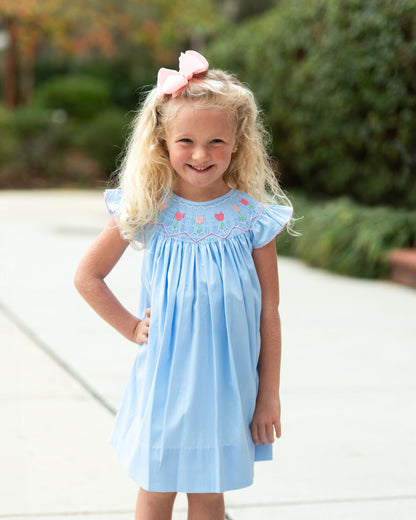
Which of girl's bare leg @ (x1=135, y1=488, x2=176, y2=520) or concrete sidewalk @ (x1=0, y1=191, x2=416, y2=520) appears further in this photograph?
concrete sidewalk @ (x1=0, y1=191, x2=416, y2=520)

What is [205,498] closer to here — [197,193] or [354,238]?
[197,193]

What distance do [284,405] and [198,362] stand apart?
1.99 m

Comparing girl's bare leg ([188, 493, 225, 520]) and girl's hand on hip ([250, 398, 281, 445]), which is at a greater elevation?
girl's hand on hip ([250, 398, 281, 445])

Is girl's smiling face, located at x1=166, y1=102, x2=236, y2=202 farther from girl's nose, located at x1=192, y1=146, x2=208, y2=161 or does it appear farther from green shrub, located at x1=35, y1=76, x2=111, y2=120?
green shrub, located at x1=35, y1=76, x2=111, y2=120

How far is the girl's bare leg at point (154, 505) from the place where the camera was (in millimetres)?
2322

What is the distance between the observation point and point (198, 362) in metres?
2.20

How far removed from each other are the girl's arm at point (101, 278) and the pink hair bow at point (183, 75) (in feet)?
1.26

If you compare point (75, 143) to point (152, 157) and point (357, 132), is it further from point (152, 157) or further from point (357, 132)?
point (152, 157)

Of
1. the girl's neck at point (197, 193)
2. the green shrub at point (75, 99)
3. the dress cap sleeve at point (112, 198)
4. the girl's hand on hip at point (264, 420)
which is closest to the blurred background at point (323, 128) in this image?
the dress cap sleeve at point (112, 198)

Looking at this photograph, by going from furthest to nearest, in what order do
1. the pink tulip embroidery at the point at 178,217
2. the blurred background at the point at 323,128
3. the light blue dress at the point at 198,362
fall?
the blurred background at the point at 323,128 → the pink tulip embroidery at the point at 178,217 → the light blue dress at the point at 198,362

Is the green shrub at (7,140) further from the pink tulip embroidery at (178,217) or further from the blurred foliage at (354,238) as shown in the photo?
the pink tulip embroidery at (178,217)

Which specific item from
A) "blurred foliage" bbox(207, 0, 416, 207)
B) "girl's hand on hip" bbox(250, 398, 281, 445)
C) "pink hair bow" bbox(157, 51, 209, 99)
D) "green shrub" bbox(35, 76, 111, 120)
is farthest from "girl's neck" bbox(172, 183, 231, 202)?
"green shrub" bbox(35, 76, 111, 120)

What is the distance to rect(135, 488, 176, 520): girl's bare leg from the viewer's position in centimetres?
232

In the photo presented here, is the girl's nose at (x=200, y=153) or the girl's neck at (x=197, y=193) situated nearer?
the girl's nose at (x=200, y=153)
